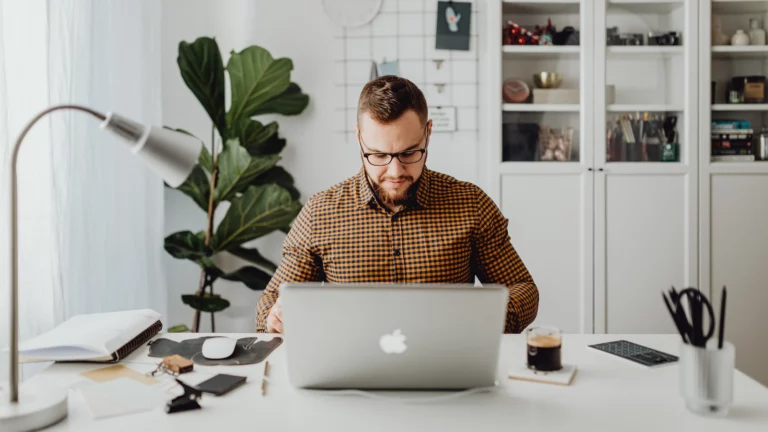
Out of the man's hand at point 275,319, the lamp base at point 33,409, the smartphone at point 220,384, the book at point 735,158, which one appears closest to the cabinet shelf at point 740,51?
the book at point 735,158

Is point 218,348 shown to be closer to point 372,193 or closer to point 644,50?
point 372,193

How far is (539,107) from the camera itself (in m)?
3.04

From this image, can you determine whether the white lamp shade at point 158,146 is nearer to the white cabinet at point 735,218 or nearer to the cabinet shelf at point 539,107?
the cabinet shelf at point 539,107

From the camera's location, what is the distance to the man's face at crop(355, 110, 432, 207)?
170 cm

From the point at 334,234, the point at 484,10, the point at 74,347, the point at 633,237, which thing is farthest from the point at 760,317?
the point at 74,347

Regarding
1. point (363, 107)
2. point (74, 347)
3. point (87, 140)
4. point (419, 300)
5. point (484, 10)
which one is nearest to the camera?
point (419, 300)

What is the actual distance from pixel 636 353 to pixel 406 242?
2.09 feet

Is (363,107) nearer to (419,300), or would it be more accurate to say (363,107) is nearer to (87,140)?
(419,300)

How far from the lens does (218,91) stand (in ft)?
9.48

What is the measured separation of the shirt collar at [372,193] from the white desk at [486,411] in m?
0.64

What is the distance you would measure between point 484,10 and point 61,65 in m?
1.91

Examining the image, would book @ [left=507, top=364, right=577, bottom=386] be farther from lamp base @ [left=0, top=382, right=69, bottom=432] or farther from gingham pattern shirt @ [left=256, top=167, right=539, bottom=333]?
lamp base @ [left=0, top=382, right=69, bottom=432]

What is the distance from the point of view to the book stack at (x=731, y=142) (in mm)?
3008

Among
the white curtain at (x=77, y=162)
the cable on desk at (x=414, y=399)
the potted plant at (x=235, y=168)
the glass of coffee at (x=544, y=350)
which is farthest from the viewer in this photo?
the potted plant at (x=235, y=168)
